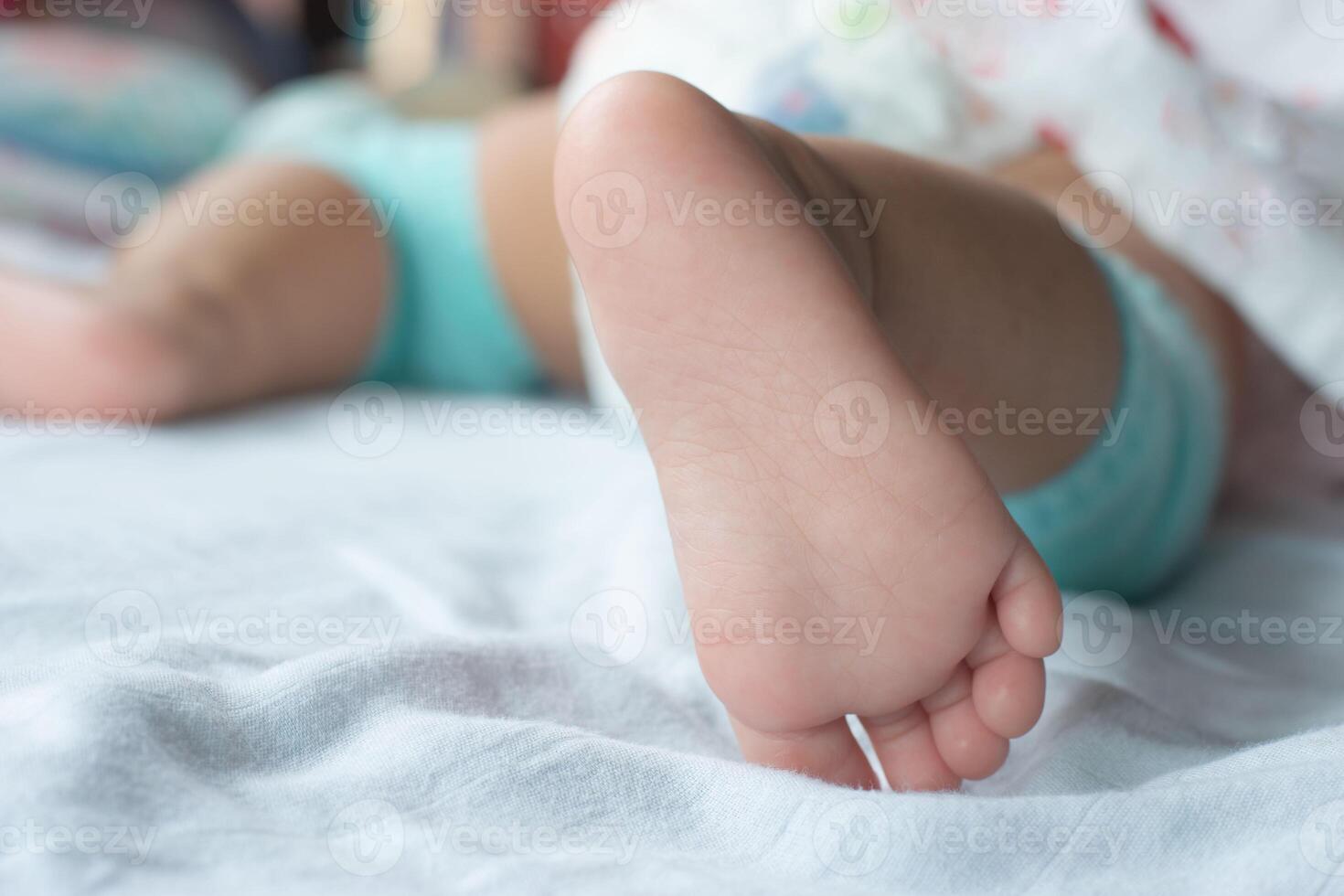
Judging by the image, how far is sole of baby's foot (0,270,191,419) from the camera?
34.4 inches

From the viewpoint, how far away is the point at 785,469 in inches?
16.9

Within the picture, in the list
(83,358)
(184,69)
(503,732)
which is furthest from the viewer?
(184,69)

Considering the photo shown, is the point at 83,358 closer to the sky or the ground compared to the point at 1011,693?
closer to the ground

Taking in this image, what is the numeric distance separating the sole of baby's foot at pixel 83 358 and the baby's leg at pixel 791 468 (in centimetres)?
55

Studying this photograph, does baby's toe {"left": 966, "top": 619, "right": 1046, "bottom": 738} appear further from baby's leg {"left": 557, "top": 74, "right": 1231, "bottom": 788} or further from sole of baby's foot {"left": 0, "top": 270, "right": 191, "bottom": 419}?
sole of baby's foot {"left": 0, "top": 270, "right": 191, "bottom": 419}

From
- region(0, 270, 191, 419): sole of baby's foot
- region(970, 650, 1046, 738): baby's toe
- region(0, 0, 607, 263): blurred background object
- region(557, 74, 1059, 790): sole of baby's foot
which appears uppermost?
region(557, 74, 1059, 790): sole of baby's foot

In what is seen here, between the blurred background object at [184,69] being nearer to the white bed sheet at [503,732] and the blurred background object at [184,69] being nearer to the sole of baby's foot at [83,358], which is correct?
the sole of baby's foot at [83,358]

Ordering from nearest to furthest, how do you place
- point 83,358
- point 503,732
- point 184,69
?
point 503,732, point 83,358, point 184,69

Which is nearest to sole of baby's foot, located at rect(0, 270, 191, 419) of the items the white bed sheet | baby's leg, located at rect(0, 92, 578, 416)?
baby's leg, located at rect(0, 92, 578, 416)

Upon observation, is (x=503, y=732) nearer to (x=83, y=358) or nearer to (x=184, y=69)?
(x=83, y=358)

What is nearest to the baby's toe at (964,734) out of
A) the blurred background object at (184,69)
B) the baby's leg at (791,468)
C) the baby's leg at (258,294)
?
the baby's leg at (791,468)

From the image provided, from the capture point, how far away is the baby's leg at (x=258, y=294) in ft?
2.90

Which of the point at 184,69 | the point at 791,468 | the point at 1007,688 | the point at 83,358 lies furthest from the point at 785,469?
the point at 184,69

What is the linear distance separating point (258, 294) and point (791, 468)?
26.3 inches
